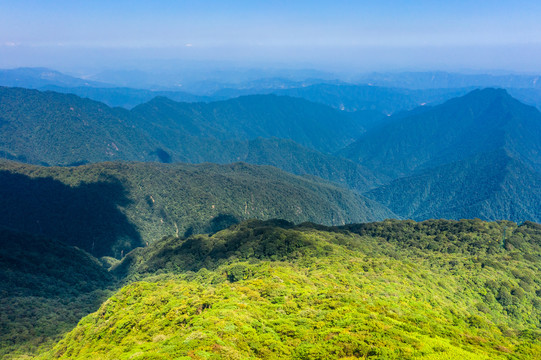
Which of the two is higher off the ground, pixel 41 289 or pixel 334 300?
pixel 334 300

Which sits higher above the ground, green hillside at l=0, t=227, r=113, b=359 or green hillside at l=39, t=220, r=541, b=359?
green hillside at l=39, t=220, r=541, b=359

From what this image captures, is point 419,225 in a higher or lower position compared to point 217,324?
lower

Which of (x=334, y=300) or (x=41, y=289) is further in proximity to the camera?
(x=41, y=289)

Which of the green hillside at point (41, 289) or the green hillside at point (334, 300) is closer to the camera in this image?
the green hillside at point (334, 300)

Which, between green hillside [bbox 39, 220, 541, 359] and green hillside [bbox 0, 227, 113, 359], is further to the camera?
green hillside [bbox 0, 227, 113, 359]

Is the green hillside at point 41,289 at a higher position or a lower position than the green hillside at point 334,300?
lower

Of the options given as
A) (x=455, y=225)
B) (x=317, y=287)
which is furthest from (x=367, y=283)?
(x=455, y=225)

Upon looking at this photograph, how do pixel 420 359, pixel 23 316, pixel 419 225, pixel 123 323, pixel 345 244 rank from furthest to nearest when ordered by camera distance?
pixel 419 225 < pixel 345 244 < pixel 23 316 < pixel 123 323 < pixel 420 359

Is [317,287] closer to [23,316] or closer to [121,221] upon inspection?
[23,316]
